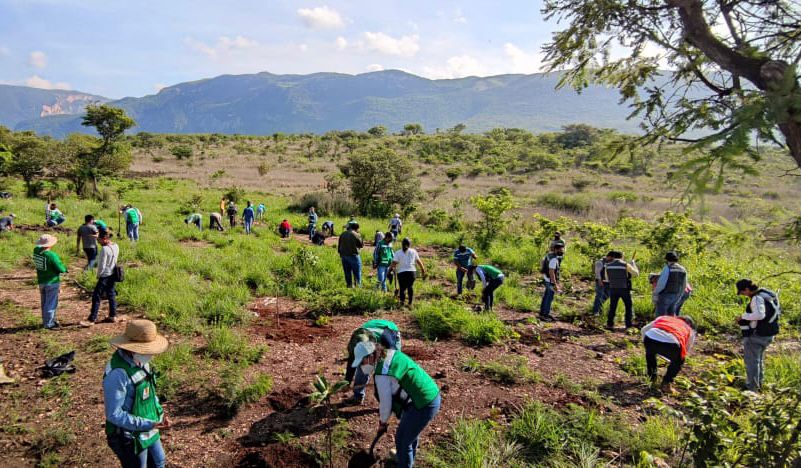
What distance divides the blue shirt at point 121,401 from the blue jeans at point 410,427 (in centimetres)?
195

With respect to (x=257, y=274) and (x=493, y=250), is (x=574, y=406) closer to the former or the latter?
(x=257, y=274)

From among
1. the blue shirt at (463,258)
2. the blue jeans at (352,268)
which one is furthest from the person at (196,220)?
the blue shirt at (463,258)

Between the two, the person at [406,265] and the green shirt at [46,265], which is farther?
the person at [406,265]

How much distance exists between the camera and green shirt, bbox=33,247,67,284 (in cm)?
643

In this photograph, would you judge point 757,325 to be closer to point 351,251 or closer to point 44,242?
point 351,251

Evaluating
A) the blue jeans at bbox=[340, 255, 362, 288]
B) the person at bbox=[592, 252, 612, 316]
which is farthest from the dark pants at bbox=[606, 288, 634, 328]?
the blue jeans at bbox=[340, 255, 362, 288]

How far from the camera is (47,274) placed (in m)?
6.55

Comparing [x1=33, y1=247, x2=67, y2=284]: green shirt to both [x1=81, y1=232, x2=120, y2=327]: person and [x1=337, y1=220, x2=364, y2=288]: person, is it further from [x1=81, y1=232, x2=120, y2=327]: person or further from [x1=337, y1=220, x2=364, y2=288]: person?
[x1=337, y1=220, x2=364, y2=288]: person

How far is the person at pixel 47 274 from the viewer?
6453mm

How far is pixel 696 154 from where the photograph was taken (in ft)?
7.03

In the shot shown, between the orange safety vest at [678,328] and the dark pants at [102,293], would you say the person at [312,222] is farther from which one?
the orange safety vest at [678,328]

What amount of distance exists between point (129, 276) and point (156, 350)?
6.85 m

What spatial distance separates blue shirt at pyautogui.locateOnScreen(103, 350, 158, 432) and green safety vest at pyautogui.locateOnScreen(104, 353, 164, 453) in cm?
3

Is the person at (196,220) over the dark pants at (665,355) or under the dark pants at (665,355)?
over
